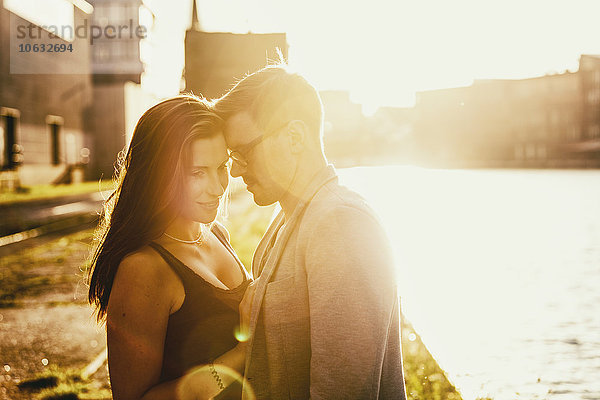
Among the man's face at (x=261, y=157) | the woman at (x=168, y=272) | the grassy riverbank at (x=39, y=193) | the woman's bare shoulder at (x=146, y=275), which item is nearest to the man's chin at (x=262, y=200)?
the man's face at (x=261, y=157)

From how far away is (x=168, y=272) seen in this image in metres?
2.54

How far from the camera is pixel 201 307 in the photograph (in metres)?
2.61

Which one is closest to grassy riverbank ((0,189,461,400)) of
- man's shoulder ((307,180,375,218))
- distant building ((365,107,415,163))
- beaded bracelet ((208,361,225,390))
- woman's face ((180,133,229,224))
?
woman's face ((180,133,229,224))

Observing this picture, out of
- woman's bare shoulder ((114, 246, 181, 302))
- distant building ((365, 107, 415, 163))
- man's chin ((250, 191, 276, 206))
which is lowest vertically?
woman's bare shoulder ((114, 246, 181, 302))

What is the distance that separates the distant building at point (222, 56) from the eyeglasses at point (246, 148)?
8.12ft

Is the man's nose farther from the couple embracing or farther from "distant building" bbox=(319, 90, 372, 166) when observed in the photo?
"distant building" bbox=(319, 90, 372, 166)

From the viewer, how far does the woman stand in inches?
97.0

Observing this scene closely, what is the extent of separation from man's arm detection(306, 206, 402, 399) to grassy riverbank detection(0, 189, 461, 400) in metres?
1.48

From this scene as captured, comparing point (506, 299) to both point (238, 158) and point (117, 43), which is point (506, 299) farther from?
point (117, 43)

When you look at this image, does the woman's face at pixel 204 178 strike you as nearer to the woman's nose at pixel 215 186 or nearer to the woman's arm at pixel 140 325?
the woman's nose at pixel 215 186

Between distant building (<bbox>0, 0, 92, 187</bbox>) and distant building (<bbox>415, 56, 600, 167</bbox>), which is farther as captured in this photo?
distant building (<bbox>415, 56, 600, 167</bbox>)

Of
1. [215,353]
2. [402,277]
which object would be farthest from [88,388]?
[402,277]

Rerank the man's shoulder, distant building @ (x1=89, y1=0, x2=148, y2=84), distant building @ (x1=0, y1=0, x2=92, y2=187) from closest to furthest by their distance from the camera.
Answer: the man's shoulder
distant building @ (x1=0, y1=0, x2=92, y2=187)
distant building @ (x1=89, y1=0, x2=148, y2=84)

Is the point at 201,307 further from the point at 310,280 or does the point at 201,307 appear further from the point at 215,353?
the point at 310,280
